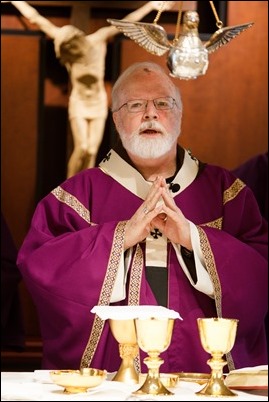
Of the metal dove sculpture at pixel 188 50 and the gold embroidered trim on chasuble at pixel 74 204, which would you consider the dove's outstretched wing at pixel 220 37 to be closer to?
the metal dove sculpture at pixel 188 50

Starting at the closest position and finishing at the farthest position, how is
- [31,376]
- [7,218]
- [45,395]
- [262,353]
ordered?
[45,395]
[31,376]
[262,353]
[7,218]

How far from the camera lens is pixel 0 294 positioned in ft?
23.1

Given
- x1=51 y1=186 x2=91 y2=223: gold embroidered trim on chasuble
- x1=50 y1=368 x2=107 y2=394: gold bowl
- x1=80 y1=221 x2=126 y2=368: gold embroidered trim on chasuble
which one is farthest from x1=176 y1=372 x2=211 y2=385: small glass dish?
x1=51 y1=186 x2=91 y2=223: gold embroidered trim on chasuble

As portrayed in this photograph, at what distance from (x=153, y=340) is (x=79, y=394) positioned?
28cm

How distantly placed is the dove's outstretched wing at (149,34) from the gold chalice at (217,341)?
122 cm

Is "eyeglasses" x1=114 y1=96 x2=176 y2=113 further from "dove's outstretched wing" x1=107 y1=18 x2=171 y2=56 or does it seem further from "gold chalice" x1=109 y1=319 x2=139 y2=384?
"gold chalice" x1=109 y1=319 x2=139 y2=384

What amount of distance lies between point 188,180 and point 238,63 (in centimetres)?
241

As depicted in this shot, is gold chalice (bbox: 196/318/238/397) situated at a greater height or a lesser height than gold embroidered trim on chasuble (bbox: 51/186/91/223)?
lesser

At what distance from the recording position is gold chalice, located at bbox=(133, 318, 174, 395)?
3.73m

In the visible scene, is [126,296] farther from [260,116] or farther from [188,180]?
[260,116]

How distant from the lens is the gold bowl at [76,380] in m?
3.73

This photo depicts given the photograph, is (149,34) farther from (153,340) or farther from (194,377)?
(153,340)

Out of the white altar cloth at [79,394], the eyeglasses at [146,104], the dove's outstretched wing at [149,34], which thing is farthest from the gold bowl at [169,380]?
the eyeglasses at [146,104]

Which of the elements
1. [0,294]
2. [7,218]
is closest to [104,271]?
[0,294]
